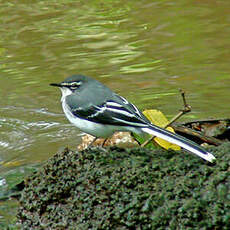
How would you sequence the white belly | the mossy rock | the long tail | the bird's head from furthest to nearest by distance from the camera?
the bird's head
the white belly
the long tail
the mossy rock

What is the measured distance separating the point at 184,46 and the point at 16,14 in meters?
5.00

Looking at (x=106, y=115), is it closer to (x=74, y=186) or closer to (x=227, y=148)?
(x=74, y=186)

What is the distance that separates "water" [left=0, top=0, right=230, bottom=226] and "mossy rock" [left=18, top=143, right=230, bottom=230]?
1.04 metres

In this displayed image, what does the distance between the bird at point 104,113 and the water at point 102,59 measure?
1.33 meters

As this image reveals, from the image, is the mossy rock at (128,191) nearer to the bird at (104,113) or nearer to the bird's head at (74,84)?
the bird at (104,113)

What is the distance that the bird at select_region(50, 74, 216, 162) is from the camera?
5.02 m

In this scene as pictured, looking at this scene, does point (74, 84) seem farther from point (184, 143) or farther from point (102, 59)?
point (102, 59)

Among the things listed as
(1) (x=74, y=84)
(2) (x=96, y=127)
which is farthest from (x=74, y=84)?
(2) (x=96, y=127)

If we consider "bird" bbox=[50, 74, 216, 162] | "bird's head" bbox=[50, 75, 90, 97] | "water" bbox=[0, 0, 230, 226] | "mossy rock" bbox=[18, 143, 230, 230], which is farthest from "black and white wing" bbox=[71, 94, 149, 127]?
"water" bbox=[0, 0, 230, 226]

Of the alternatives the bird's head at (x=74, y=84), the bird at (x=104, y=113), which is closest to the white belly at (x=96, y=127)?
the bird at (x=104, y=113)

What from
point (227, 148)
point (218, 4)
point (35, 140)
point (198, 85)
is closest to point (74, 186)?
point (227, 148)

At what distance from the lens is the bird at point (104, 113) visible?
16.5ft

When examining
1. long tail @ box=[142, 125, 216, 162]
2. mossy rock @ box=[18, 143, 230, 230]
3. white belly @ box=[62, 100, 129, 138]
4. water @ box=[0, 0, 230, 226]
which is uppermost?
long tail @ box=[142, 125, 216, 162]

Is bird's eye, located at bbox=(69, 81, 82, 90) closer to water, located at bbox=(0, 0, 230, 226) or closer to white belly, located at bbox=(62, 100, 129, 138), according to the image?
white belly, located at bbox=(62, 100, 129, 138)
